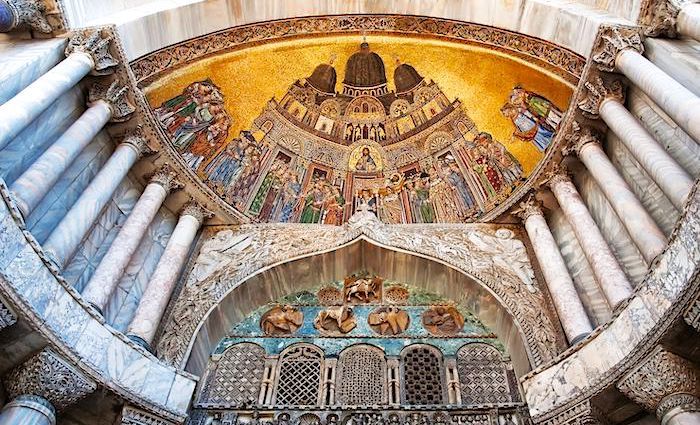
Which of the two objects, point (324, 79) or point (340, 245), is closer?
point (340, 245)

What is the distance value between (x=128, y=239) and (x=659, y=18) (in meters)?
7.19

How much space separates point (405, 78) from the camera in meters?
10.8

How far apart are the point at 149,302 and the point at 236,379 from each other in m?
1.46

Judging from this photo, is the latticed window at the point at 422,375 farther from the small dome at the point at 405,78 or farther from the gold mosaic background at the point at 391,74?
the small dome at the point at 405,78

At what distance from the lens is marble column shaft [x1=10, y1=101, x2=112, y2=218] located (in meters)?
5.86

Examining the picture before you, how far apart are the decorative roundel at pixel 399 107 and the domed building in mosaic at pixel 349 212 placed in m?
0.06

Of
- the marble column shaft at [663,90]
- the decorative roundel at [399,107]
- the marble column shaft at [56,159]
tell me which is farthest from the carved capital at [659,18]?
the marble column shaft at [56,159]

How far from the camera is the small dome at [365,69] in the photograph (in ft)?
35.9

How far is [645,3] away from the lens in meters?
7.26

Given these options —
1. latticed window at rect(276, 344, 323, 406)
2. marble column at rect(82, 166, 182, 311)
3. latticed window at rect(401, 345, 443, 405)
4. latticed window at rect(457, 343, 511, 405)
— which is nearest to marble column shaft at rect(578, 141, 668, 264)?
latticed window at rect(457, 343, 511, 405)

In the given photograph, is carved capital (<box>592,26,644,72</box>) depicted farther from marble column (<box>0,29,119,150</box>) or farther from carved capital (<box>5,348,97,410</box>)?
carved capital (<box>5,348,97,410</box>)

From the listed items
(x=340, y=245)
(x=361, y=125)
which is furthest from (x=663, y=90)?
(x=361, y=125)

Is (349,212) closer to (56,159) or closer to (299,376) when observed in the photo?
(299,376)

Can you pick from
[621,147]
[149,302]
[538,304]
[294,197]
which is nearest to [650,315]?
[538,304]
